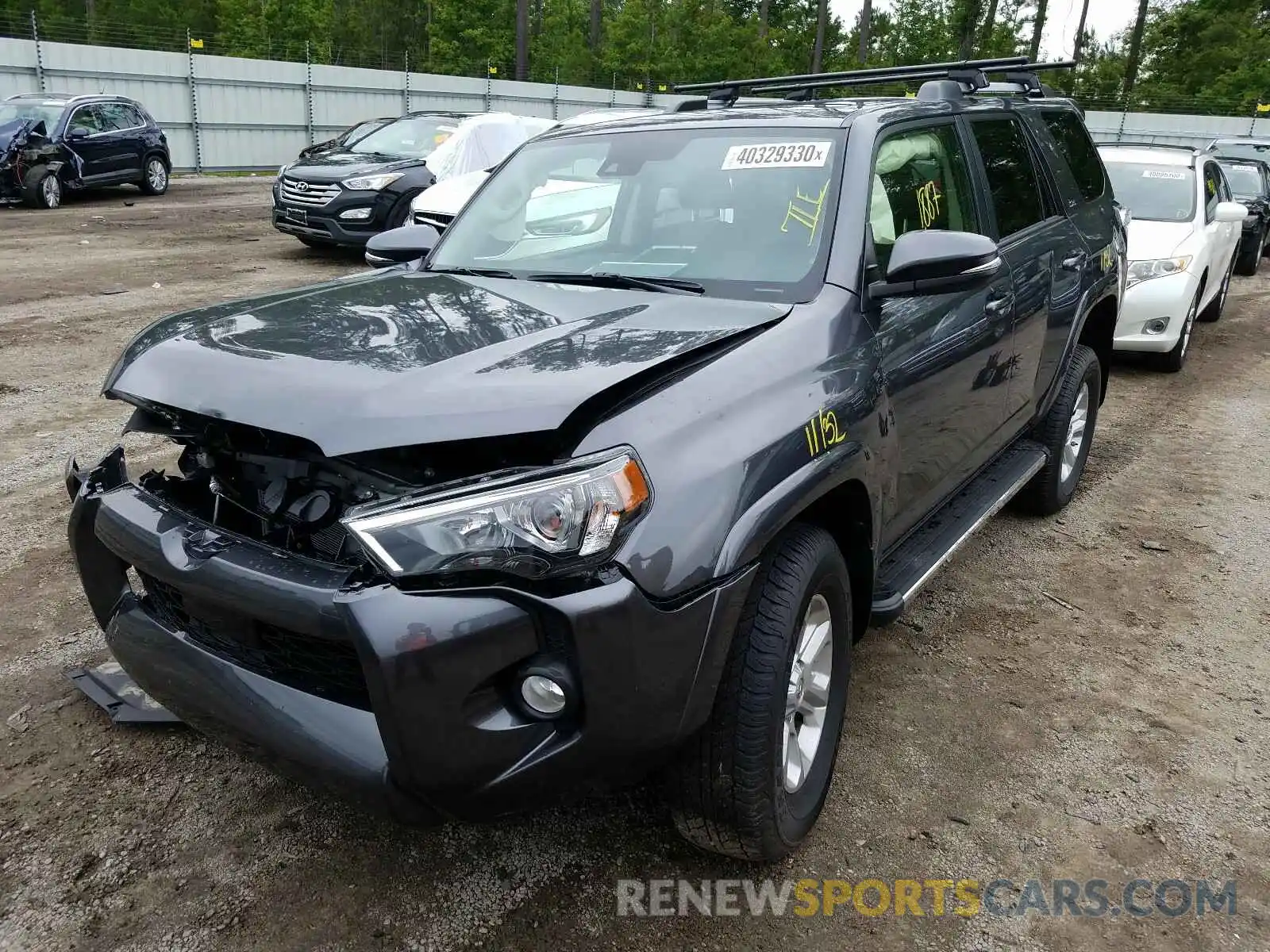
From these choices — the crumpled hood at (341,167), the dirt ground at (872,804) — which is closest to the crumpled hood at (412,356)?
the dirt ground at (872,804)

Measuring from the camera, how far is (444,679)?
1.85 meters

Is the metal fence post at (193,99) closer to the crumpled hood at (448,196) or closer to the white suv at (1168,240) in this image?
the crumpled hood at (448,196)

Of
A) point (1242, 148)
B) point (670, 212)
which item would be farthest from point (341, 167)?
point (1242, 148)

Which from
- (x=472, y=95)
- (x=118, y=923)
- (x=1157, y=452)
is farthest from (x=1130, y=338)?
(x=472, y=95)

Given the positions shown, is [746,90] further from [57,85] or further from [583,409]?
[57,85]

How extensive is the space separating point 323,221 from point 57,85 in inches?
535

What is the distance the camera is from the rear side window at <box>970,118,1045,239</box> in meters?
3.91

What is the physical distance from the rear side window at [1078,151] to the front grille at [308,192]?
28.0 feet

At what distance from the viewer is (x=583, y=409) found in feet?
6.64

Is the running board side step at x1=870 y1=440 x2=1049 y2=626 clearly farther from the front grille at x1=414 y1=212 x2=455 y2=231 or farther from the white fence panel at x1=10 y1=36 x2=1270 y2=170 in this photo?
the white fence panel at x1=10 y1=36 x2=1270 y2=170

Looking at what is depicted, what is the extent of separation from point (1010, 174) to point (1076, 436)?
1653 mm

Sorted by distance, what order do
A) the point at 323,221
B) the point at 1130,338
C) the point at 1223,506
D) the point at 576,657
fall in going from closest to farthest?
the point at 576,657
the point at 1223,506
the point at 1130,338
the point at 323,221

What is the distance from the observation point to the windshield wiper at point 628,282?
9.58 feet

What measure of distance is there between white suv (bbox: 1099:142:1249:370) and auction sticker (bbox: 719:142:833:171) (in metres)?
5.33
